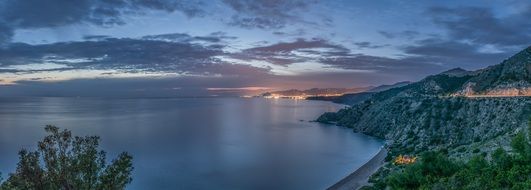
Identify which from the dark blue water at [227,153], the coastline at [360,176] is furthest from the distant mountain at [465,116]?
the dark blue water at [227,153]

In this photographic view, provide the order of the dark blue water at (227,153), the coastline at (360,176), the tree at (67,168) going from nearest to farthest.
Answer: the tree at (67,168) → the coastline at (360,176) → the dark blue water at (227,153)

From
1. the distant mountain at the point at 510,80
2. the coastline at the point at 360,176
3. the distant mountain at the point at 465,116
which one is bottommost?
the coastline at the point at 360,176

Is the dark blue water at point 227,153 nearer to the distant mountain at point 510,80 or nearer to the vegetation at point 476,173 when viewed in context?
the distant mountain at point 510,80

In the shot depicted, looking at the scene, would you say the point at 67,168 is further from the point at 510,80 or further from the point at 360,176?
the point at 510,80

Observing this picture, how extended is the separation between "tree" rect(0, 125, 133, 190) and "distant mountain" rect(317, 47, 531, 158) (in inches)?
1320

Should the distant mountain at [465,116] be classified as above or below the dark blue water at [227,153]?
above

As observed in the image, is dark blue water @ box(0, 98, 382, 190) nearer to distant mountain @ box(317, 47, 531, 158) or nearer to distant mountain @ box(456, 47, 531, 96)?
distant mountain @ box(317, 47, 531, 158)

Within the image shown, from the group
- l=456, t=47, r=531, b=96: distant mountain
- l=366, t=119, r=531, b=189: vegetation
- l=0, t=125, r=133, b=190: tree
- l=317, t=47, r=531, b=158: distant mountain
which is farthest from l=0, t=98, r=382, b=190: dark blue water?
l=0, t=125, r=133, b=190: tree

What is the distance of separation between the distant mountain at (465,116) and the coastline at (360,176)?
403 centimetres

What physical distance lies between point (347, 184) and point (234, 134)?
6673cm

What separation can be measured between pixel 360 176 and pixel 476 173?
43858 millimetres

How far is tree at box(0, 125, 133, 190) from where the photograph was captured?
819 inches

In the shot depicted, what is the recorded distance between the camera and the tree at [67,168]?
20812 mm

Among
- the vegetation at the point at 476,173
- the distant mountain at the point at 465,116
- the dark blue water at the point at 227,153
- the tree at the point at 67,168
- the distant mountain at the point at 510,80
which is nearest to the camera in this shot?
the vegetation at the point at 476,173
